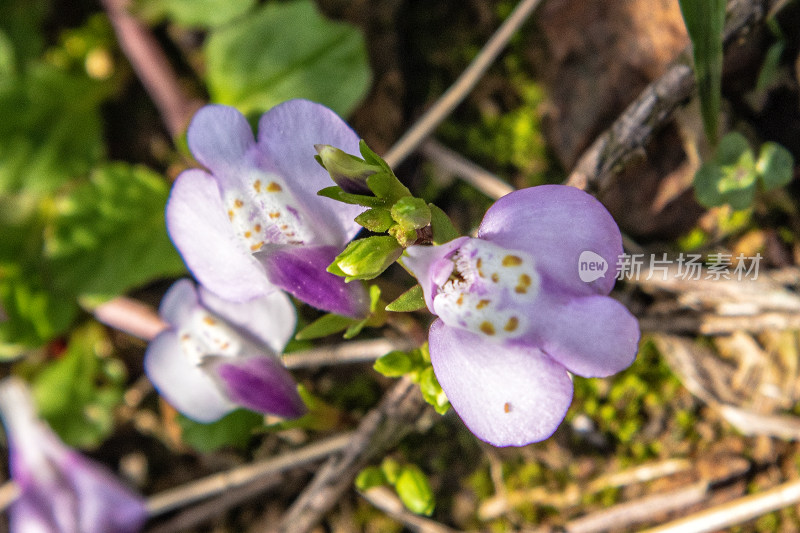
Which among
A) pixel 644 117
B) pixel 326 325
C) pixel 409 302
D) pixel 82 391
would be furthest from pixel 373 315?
pixel 82 391

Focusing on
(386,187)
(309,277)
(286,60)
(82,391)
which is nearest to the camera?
(386,187)

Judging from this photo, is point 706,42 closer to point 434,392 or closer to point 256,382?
point 434,392

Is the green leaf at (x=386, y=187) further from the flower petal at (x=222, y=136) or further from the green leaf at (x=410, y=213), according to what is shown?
the flower petal at (x=222, y=136)

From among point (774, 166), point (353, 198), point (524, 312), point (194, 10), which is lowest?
point (774, 166)

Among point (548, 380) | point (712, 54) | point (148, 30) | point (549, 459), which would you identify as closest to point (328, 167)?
point (548, 380)

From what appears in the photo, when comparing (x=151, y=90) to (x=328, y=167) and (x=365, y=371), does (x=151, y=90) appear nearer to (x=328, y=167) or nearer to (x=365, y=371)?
(x=365, y=371)

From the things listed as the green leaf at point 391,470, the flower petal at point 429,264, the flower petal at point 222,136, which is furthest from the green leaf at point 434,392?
the flower petal at point 222,136
